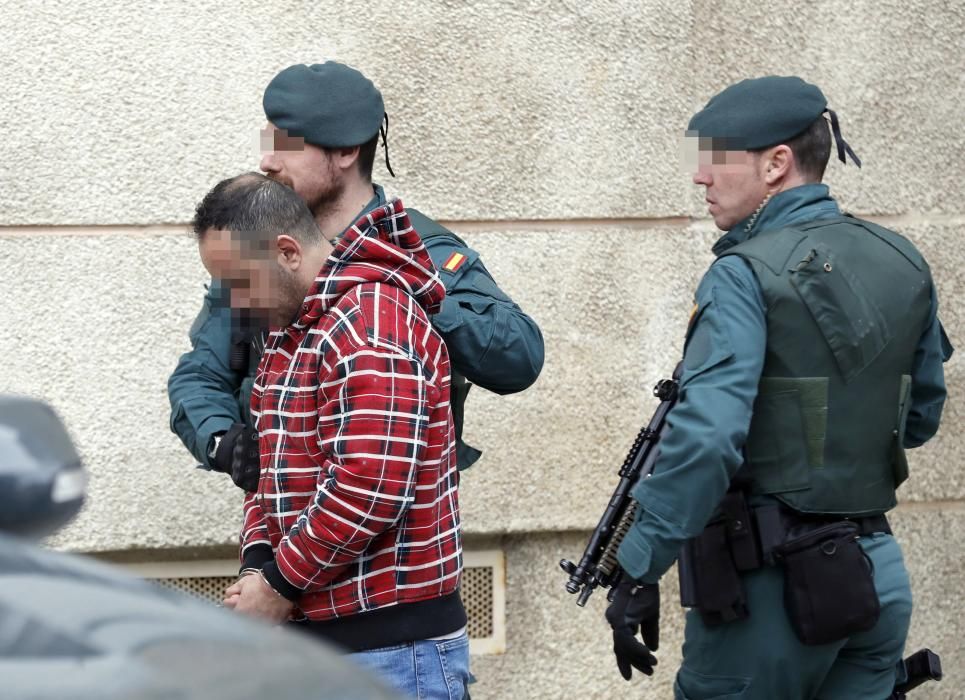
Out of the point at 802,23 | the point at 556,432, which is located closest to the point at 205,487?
the point at 556,432

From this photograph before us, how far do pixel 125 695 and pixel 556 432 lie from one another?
3052 mm

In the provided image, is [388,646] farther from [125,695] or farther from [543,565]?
[543,565]

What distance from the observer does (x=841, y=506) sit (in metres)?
2.71

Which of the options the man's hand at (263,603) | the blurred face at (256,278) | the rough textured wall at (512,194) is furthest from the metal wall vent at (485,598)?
the blurred face at (256,278)

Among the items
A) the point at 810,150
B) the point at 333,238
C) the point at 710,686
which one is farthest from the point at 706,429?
the point at 333,238

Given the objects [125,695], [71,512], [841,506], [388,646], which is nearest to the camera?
[125,695]

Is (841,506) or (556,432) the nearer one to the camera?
(841,506)

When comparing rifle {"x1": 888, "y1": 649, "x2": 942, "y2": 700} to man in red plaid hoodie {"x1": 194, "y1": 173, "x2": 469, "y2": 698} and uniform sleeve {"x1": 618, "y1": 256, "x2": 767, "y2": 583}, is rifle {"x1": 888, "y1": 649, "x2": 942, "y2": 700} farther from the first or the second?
man in red plaid hoodie {"x1": 194, "y1": 173, "x2": 469, "y2": 698}

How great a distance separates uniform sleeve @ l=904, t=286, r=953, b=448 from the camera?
115 inches

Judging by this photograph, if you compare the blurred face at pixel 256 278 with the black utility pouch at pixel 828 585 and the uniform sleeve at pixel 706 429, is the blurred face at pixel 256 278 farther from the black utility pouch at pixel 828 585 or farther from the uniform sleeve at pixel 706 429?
the black utility pouch at pixel 828 585

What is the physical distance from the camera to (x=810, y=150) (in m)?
2.85

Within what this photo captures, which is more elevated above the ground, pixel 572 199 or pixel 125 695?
pixel 125 695

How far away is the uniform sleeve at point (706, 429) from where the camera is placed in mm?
2531

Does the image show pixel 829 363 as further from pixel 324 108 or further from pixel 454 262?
pixel 324 108
